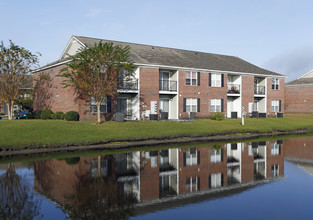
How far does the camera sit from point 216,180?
374 inches

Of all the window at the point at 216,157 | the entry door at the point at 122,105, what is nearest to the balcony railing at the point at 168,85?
the entry door at the point at 122,105

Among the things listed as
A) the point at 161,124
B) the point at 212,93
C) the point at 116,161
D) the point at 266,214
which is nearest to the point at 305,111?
the point at 212,93

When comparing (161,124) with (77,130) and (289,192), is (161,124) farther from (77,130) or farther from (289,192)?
(289,192)

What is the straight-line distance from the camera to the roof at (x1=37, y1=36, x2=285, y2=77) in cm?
3244

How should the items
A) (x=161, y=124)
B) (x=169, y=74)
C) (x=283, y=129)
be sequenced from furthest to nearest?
(x=169, y=74) < (x=283, y=129) < (x=161, y=124)

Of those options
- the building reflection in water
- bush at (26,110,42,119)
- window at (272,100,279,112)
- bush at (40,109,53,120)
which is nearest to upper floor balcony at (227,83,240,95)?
window at (272,100,279,112)

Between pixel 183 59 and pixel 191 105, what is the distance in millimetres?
5581

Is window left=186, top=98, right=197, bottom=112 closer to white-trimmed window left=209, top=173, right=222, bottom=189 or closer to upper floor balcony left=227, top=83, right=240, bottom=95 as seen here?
upper floor balcony left=227, top=83, right=240, bottom=95

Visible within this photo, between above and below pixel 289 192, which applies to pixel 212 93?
above

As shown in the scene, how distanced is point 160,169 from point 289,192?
443 cm

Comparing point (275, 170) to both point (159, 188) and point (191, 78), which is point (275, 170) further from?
point (191, 78)

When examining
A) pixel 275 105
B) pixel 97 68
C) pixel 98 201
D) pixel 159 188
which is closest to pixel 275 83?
pixel 275 105

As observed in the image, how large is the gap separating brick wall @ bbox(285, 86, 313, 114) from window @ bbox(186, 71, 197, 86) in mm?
27293

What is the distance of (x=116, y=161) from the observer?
43.1 feet
